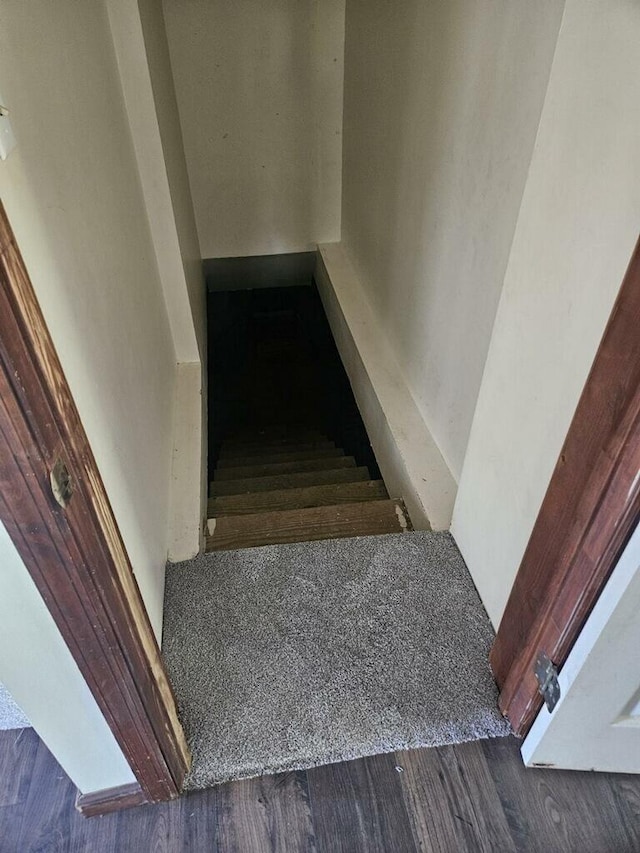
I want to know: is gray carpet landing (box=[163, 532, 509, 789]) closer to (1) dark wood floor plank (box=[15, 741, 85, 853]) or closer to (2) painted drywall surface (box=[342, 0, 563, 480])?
(1) dark wood floor plank (box=[15, 741, 85, 853])

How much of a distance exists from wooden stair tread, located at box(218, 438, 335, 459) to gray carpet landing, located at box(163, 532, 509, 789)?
151 cm

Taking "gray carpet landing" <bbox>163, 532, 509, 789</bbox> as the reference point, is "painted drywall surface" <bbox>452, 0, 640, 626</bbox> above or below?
above

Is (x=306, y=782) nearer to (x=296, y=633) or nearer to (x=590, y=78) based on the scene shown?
(x=296, y=633)

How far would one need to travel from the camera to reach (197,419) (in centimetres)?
214

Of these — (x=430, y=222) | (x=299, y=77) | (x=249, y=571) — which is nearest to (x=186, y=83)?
(x=299, y=77)

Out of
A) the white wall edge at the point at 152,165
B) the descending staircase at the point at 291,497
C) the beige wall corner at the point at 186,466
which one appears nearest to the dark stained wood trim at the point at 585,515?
the descending staircase at the point at 291,497

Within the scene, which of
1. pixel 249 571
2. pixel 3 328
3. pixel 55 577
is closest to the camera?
pixel 3 328

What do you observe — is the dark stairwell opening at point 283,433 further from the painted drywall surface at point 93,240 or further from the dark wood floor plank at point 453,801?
the dark wood floor plank at point 453,801

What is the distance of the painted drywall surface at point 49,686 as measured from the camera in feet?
2.52

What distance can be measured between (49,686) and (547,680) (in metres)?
0.86

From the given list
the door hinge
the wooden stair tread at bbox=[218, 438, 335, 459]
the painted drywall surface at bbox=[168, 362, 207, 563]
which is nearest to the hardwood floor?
the door hinge

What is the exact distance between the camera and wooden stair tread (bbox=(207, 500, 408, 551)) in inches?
68.9

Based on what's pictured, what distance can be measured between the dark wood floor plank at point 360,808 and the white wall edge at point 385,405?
69 cm

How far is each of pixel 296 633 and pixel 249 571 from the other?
0.23 m
